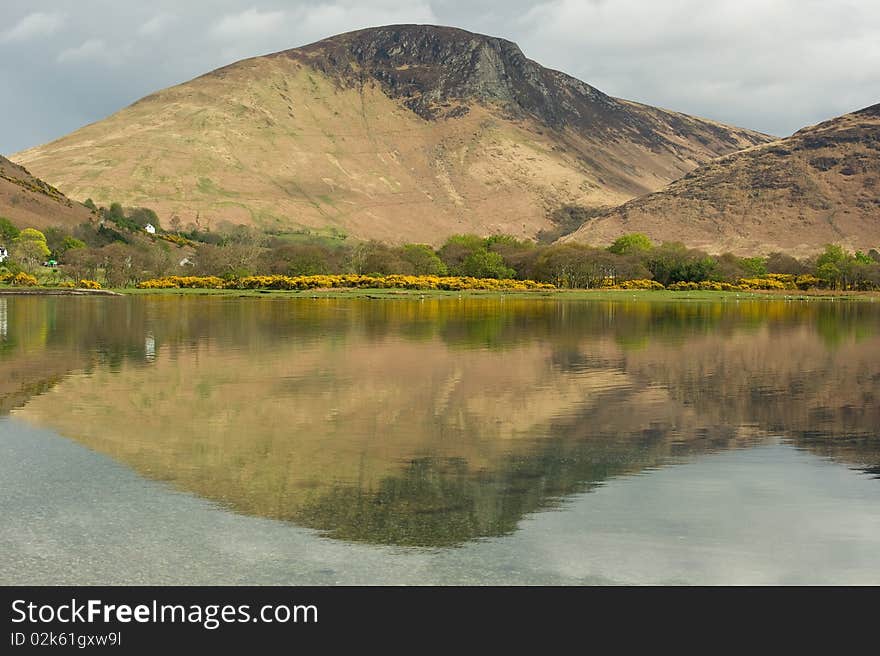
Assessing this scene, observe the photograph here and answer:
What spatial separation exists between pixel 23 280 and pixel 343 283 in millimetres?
40844

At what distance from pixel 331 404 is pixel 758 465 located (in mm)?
10015

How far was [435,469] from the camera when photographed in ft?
49.8

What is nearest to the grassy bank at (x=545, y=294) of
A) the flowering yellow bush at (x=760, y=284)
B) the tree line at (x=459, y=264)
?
the flowering yellow bush at (x=760, y=284)

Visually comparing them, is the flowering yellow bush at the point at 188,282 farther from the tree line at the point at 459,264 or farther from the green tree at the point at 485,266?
the green tree at the point at 485,266

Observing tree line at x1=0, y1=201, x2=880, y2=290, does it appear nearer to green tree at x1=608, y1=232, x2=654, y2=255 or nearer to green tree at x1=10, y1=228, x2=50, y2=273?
green tree at x1=10, y1=228, x2=50, y2=273

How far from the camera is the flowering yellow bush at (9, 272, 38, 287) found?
12062 centimetres

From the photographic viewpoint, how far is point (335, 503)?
13.0 m

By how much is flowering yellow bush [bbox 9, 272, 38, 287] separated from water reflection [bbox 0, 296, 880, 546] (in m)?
82.4

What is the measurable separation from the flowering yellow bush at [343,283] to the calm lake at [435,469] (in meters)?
88.9

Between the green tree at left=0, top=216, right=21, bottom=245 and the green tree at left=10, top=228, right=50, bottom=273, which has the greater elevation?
the green tree at left=0, top=216, right=21, bottom=245

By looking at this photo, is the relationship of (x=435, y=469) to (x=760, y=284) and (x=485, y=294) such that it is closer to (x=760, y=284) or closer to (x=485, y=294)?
(x=485, y=294)

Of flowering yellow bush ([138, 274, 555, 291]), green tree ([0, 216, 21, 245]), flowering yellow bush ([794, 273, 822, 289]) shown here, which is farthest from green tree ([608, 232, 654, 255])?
green tree ([0, 216, 21, 245])

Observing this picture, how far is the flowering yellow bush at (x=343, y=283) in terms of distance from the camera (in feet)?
401
